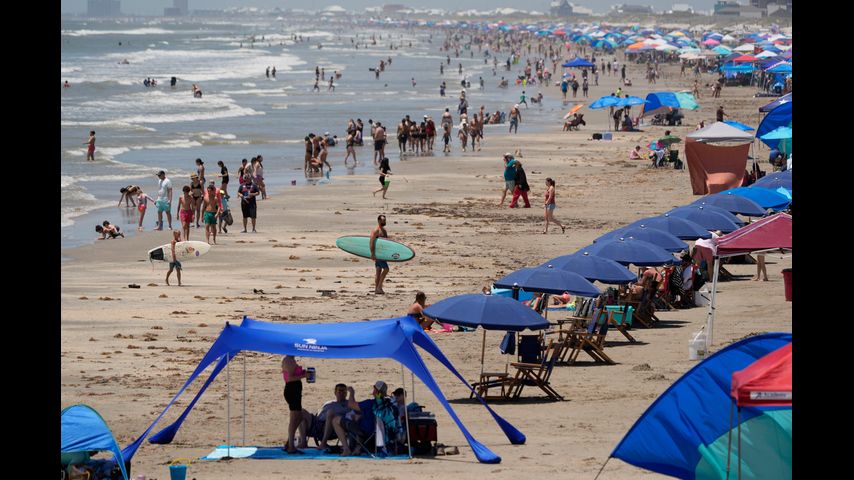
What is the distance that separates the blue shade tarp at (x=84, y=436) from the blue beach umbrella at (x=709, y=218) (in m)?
11.3

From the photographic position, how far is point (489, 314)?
510 inches

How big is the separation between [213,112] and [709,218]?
3978 centimetres

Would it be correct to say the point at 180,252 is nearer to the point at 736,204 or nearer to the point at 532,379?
the point at 532,379

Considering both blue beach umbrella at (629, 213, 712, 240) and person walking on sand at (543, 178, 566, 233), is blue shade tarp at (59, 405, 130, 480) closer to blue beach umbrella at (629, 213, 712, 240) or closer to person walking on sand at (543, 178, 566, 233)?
blue beach umbrella at (629, 213, 712, 240)

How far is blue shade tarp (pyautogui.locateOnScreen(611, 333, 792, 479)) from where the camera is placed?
27.8 feet

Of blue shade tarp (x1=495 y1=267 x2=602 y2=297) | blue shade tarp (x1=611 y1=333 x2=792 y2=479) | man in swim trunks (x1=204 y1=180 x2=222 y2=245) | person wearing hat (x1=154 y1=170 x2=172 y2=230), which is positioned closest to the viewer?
blue shade tarp (x1=611 y1=333 x2=792 y2=479)

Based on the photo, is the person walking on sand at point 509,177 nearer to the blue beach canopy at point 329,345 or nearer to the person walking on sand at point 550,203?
the person walking on sand at point 550,203

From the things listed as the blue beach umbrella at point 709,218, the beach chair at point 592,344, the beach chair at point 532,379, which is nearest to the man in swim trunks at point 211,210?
the blue beach umbrella at point 709,218

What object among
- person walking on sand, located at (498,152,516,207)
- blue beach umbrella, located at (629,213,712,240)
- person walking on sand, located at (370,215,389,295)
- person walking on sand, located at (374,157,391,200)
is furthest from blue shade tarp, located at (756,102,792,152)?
person walking on sand, located at (370,215,389,295)

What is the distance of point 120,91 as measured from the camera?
231ft

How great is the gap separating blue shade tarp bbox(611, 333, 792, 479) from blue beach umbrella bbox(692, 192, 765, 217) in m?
11.1

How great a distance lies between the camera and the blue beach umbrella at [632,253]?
16328 mm

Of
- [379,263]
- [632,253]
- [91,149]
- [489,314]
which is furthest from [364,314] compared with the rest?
[91,149]
